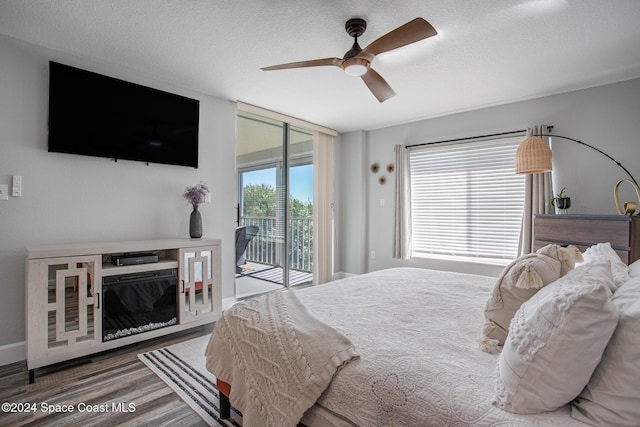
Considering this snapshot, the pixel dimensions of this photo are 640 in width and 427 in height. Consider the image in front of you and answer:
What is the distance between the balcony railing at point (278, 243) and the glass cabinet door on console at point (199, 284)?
4.02ft

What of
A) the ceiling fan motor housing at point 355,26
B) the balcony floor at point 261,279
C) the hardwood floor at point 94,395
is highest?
the ceiling fan motor housing at point 355,26

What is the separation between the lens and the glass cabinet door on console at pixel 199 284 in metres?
2.82

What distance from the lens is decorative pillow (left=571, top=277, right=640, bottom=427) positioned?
75 centimetres

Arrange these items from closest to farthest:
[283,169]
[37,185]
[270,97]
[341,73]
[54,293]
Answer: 1. [54,293]
2. [37,185]
3. [341,73]
4. [270,97]
5. [283,169]

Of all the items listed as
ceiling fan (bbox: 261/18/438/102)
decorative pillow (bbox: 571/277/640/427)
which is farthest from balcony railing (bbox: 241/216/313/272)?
decorative pillow (bbox: 571/277/640/427)

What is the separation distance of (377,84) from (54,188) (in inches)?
107

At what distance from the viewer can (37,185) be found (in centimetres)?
250

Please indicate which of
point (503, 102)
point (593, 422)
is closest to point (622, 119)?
point (503, 102)

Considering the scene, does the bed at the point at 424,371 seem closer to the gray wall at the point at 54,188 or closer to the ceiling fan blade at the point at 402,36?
the ceiling fan blade at the point at 402,36

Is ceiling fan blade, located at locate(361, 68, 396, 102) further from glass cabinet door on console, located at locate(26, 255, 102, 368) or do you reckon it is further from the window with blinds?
glass cabinet door on console, located at locate(26, 255, 102, 368)

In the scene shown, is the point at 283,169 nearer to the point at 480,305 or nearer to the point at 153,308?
the point at 153,308

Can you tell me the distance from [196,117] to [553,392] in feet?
11.5

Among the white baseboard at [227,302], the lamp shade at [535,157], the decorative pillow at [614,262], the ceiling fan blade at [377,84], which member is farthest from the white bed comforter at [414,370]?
the white baseboard at [227,302]

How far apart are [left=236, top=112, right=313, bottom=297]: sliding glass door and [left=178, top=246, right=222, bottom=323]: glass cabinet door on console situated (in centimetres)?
94
